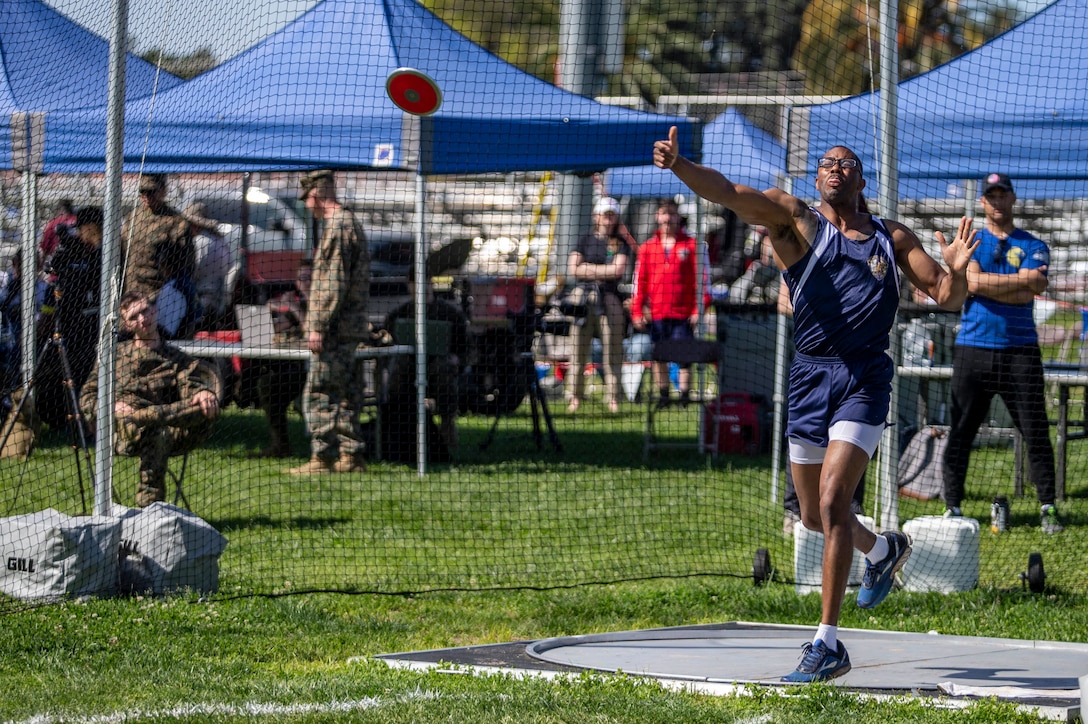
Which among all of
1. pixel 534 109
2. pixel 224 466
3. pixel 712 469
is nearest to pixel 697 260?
pixel 712 469

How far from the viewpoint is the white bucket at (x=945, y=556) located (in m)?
6.85

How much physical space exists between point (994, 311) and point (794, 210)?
12.4 feet

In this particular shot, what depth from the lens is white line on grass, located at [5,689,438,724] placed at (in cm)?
423

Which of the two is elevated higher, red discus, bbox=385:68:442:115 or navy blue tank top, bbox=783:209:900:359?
red discus, bbox=385:68:442:115

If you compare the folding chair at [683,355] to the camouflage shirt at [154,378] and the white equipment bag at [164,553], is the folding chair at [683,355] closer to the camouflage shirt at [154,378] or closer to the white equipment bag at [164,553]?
the camouflage shirt at [154,378]

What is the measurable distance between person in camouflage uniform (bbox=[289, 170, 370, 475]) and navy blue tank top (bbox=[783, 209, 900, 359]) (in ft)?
16.9

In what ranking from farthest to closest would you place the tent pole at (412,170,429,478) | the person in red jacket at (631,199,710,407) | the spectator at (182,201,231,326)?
the person in red jacket at (631,199,710,407) → the spectator at (182,201,231,326) → the tent pole at (412,170,429,478)

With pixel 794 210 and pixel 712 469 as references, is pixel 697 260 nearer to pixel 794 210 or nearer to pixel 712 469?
pixel 712 469

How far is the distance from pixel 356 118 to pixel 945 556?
15.7ft

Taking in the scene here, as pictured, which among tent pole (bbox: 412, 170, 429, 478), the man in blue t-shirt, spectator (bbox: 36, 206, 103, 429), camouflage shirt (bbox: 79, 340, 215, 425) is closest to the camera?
camouflage shirt (bbox: 79, 340, 215, 425)

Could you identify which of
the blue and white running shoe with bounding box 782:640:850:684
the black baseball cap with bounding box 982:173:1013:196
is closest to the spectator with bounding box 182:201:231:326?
the black baseball cap with bounding box 982:173:1013:196

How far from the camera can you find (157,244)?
28.5 feet

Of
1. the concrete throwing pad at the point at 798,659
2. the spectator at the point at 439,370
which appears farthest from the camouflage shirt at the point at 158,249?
the concrete throwing pad at the point at 798,659

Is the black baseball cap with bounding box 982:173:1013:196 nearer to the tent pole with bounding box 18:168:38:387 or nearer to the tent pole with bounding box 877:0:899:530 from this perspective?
the tent pole with bounding box 877:0:899:530
